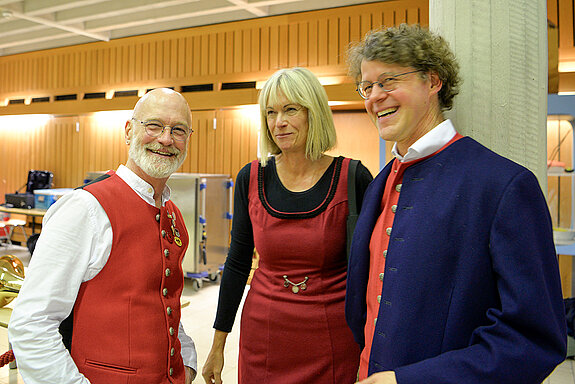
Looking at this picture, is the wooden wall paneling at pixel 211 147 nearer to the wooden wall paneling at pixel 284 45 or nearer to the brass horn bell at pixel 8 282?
the wooden wall paneling at pixel 284 45

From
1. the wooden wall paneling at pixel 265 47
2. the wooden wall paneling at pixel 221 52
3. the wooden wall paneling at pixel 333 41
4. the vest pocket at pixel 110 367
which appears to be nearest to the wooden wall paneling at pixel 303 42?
the wooden wall paneling at pixel 333 41

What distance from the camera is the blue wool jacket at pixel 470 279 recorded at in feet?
2.83

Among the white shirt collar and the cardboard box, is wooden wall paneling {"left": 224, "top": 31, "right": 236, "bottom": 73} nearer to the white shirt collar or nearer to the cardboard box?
the cardboard box

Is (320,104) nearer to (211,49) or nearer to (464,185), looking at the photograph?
(464,185)

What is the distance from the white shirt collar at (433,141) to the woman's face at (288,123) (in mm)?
659

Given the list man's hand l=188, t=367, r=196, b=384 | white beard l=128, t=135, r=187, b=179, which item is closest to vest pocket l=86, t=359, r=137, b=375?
man's hand l=188, t=367, r=196, b=384

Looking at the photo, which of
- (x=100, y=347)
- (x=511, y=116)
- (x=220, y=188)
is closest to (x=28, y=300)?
(x=100, y=347)

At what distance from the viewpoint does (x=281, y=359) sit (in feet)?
5.43

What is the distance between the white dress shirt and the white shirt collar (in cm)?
93

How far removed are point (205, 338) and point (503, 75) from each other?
4241mm

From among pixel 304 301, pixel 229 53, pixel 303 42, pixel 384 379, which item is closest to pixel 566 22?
pixel 303 42

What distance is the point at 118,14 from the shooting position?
8.04 metres

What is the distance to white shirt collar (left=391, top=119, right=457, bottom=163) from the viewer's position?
1.10 metres

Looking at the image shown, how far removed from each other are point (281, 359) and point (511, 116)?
113cm
